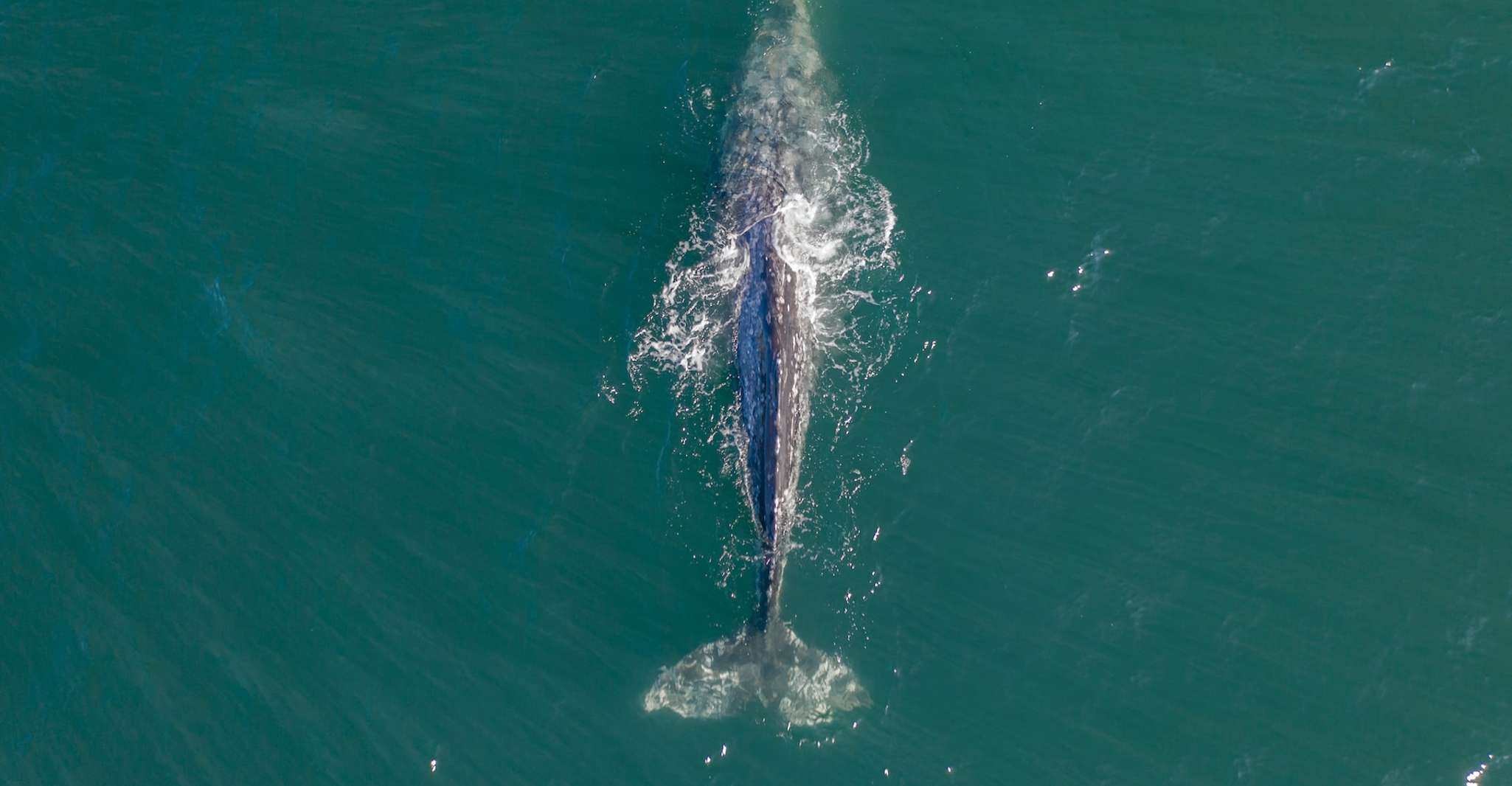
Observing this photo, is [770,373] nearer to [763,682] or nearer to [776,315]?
[776,315]

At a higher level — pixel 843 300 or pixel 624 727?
pixel 843 300

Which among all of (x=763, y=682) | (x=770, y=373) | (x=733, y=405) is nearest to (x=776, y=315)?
(x=770, y=373)

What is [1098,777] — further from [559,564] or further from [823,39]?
[823,39]

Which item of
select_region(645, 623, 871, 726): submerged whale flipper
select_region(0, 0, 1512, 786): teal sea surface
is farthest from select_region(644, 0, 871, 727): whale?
select_region(0, 0, 1512, 786): teal sea surface

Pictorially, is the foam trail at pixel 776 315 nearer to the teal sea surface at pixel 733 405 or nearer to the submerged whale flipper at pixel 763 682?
the submerged whale flipper at pixel 763 682

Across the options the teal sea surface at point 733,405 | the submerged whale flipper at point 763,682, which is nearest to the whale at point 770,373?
the submerged whale flipper at point 763,682

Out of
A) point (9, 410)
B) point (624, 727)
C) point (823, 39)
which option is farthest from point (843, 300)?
point (9, 410)
